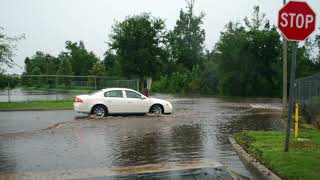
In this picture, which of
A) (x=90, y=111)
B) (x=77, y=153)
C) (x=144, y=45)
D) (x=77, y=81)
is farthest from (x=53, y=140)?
(x=144, y=45)

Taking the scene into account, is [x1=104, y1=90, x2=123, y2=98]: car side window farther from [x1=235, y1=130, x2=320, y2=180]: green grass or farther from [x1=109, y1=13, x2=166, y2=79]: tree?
[x1=109, y1=13, x2=166, y2=79]: tree

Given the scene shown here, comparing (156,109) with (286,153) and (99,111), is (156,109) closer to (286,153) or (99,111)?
(99,111)

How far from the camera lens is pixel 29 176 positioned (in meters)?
7.92

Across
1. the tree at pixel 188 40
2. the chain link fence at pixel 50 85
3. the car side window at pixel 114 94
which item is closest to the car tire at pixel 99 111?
the car side window at pixel 114 94

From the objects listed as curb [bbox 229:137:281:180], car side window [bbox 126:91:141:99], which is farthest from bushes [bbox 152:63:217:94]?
curb [bbox 229:137:281:180]

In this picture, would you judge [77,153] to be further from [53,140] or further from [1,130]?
[1,130]

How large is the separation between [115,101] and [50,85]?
1488cm

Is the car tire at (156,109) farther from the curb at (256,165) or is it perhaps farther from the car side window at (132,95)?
the curb at (256,165)

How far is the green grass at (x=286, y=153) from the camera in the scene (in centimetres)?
772

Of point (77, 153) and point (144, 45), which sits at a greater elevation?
point (144, 45)

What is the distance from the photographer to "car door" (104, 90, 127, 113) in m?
20.6

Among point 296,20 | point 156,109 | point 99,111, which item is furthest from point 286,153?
point 156,109

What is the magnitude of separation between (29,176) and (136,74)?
41432 millimetres

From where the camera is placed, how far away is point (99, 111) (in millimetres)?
20500
